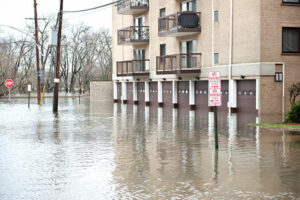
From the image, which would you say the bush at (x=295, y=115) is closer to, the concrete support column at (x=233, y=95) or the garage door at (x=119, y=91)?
the concrete support column at (x=233, y=95)

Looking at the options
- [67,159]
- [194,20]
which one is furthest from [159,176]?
[194,20]

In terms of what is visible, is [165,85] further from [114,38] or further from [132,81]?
[114,38]

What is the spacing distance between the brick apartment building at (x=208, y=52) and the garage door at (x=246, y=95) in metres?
0.06

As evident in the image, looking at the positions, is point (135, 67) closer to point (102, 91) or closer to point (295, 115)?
point (102, 91)

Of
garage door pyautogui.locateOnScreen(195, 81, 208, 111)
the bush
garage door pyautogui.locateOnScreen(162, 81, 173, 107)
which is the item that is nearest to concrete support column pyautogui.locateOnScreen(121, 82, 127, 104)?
garage door pyautogui.locateOnScreen(162, 81, 173, 107)

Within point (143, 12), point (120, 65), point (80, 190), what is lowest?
point (80, 190)

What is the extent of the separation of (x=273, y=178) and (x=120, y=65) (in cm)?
4187

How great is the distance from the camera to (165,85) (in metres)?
44.9

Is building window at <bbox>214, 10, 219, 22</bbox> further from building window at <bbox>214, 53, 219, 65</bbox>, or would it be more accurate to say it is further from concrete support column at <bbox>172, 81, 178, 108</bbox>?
concrete support column at <bbox>172, 81, 178, 108</bbox>

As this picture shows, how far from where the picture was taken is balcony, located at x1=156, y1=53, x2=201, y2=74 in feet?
125

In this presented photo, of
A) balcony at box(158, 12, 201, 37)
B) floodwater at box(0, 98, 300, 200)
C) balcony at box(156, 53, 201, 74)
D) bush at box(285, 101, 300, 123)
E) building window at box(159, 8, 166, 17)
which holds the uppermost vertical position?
building window at box(159, 8, 166, 17)

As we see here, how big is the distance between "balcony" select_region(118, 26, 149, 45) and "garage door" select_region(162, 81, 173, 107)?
5.14 metres

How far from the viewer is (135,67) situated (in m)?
49.0

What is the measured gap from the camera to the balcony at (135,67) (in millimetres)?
47912
